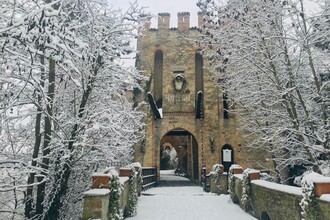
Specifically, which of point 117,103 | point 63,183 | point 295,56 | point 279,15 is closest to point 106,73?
point 117,103

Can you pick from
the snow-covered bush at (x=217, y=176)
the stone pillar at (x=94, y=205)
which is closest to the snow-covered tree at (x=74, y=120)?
the stone pillar at (x=94, y=205)

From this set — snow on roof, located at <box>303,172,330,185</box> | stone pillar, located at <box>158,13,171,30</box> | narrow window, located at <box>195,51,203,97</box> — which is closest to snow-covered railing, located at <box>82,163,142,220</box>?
snow on roof, located at <box>303,172,330,185</box>

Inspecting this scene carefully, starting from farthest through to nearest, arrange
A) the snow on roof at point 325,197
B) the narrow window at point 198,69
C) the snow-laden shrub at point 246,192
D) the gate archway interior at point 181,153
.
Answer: the gate archway interior at point 181,153 < the narrow window at point 198,69 < the snow-laden shrub at point 246,192 < the snow on roof at point 325,197

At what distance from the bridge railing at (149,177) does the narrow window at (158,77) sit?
4588mm

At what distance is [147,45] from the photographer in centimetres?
1847

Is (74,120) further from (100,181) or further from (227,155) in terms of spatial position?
(227,155)

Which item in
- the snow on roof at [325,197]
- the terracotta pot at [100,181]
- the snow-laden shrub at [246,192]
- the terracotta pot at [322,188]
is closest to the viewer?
Result: the snow on roof at [325,197]

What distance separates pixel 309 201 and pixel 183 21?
627 inches

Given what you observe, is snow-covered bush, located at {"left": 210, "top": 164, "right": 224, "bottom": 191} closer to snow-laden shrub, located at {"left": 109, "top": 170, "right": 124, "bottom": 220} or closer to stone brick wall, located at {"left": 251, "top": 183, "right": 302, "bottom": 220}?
stone brick wall, located at {"left": 251, "top": 183, "right": 302, "bottom": 220}

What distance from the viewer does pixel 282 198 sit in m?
5.74

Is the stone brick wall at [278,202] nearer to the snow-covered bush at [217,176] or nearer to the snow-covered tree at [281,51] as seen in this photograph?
the snow-covered tree at [281,51]

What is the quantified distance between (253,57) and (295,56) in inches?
50.7

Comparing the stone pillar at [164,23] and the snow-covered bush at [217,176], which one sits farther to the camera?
the stone pillar at [164,23]

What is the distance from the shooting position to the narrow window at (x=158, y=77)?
61.1ft
